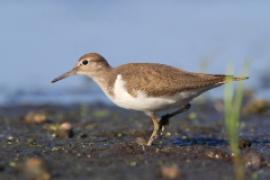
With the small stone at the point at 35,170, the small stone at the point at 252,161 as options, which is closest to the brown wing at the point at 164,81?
the small stone at the point at 252,161

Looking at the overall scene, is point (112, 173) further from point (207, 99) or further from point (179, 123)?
point (207, 99)

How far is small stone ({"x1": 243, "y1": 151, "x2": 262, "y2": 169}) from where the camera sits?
7477mm

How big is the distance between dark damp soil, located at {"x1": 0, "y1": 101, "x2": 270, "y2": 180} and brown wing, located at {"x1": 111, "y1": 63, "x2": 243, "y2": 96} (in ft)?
2.09

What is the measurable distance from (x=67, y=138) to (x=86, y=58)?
1.08 meters

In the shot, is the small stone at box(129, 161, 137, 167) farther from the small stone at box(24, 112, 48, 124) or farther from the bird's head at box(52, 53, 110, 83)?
the small stone at box(24, 112, 48, 124)

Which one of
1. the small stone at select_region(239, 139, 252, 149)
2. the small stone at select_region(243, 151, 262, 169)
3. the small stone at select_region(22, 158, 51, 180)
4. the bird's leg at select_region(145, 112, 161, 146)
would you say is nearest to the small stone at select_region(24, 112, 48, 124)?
the bird's leg at select_region(145, 112, 161, 146)

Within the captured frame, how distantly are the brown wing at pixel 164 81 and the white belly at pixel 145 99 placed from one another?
0.05 m

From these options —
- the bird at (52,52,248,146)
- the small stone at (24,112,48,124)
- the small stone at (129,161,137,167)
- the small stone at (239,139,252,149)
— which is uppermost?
the bird at (52,52,248,146)

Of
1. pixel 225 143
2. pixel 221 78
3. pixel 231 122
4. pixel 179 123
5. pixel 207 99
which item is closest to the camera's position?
pixel 231 122

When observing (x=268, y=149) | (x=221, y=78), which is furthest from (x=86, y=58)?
(x=268, y=149)

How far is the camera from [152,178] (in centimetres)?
689

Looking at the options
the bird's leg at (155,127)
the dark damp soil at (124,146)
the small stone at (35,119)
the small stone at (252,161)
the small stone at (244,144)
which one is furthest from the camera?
the small stone at (35,119)

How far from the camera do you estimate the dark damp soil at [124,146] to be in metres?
7.20

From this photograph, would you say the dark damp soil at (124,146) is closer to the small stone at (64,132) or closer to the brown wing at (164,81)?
the small stone at (64,132)
